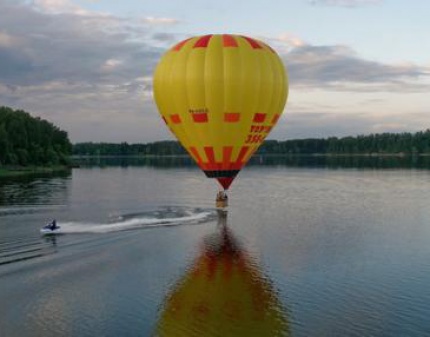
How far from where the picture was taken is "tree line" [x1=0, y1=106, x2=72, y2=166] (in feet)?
434

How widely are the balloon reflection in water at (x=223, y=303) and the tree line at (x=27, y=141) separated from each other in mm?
106428

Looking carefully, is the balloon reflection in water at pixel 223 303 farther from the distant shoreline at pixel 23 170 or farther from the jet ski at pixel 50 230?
the distant shoreline at pixel 23 170

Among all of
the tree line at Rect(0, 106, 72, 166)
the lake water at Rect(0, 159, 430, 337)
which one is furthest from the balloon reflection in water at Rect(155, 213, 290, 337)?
the tree line at Rect(0, 106, 72, 166)

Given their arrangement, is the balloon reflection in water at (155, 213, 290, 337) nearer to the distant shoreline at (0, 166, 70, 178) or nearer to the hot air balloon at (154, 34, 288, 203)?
the hot air balloon at (154, 34, 288, 203)

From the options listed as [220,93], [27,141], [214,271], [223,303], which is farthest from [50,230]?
[27,141]

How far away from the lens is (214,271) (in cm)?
3447

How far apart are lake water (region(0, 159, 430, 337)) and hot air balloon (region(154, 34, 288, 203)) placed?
788 centimetres

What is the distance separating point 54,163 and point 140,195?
85941 mm

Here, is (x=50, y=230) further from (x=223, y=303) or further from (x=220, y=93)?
(x=223, y=303)

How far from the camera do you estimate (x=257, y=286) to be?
3119 centimetres

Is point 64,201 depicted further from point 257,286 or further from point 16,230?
point 257,286

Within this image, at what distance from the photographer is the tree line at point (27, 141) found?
132 m

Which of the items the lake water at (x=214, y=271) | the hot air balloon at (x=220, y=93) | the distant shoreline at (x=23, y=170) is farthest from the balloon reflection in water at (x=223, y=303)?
the distant shoreline at (x=23, y=170)

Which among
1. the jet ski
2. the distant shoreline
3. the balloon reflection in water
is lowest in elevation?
the balloon reflection in water
